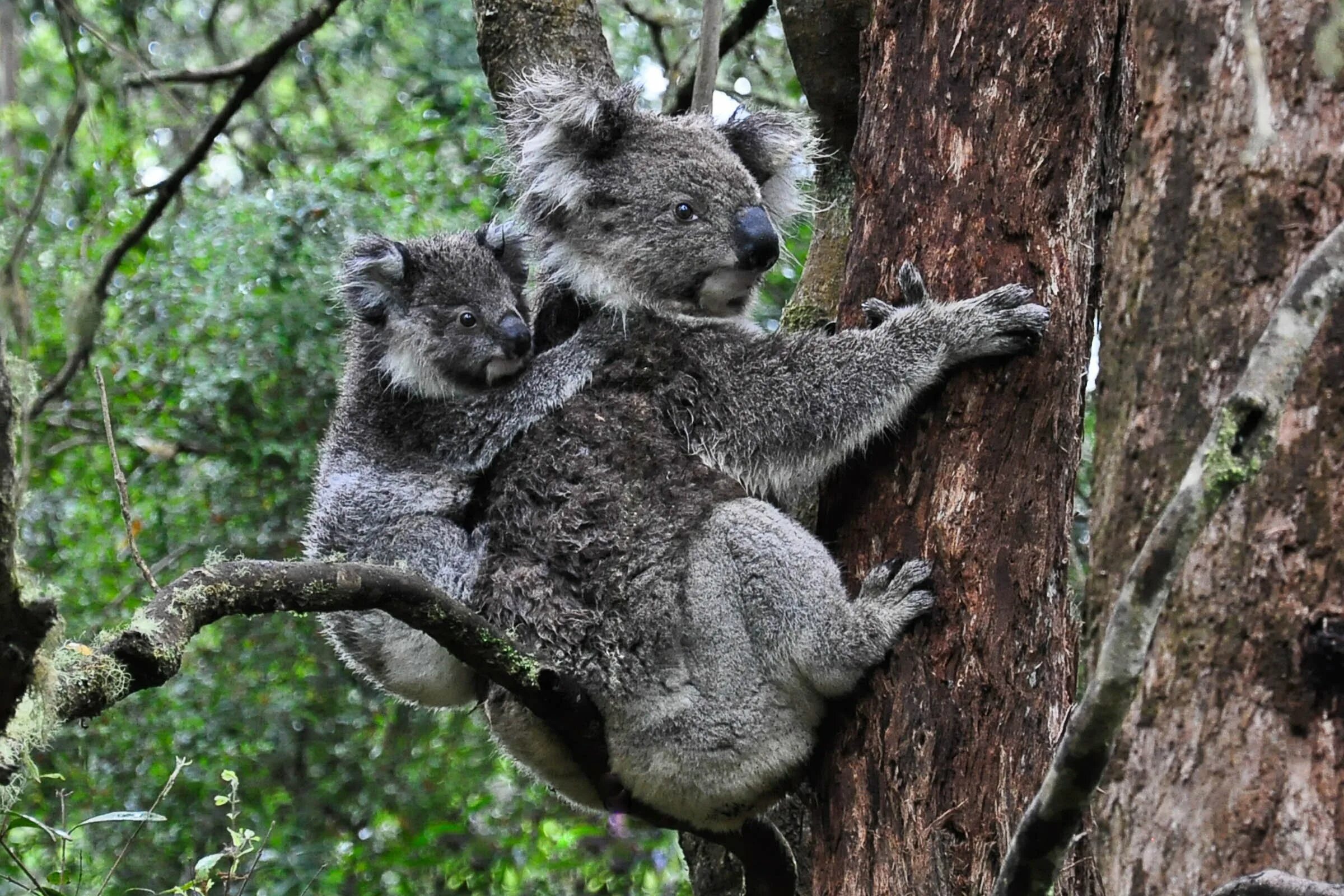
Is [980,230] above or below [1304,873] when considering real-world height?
above

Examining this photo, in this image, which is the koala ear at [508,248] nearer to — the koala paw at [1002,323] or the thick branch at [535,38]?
the thick branch at [535,38]

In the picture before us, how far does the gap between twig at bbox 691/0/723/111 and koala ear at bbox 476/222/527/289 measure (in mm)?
782

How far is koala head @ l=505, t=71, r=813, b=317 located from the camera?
4234 millimetres

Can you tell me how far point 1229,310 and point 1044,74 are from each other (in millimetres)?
1424

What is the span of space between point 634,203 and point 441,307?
2.33 ft

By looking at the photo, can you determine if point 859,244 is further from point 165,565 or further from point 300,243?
point 165,565

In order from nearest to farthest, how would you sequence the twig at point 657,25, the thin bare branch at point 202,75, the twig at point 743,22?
the twig at point 743,22 → the thin bare branch at point 202,75 → the twig at point 657,25

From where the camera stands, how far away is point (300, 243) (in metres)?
6.50

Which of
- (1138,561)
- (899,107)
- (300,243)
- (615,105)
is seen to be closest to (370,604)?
(1138,561)

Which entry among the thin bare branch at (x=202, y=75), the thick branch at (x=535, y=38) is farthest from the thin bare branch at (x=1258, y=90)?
the thin bare branch at (x=202, y=75)

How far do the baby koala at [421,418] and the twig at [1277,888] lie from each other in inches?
92.7

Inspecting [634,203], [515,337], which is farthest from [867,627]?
[634,203]

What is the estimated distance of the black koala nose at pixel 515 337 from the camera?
420cm

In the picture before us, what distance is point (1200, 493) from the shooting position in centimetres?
163
